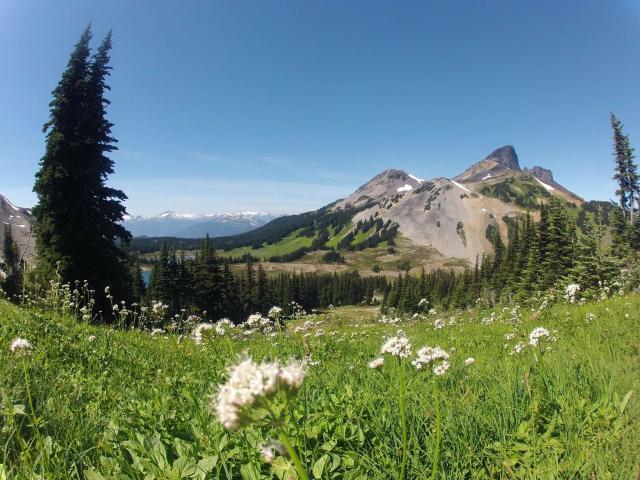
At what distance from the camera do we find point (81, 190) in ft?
90.7

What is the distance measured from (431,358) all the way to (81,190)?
30.9 m

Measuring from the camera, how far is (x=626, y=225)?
59.6 meters

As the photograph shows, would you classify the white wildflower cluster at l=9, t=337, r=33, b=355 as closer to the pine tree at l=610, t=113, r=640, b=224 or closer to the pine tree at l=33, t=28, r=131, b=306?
the pine tree at l=33, t=28, r=131, b=306

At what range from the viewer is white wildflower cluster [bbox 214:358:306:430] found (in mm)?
1494

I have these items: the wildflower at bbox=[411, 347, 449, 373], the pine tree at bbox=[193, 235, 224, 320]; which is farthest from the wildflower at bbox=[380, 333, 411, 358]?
the pine tree at bbox=[193, 235, 224, 320]

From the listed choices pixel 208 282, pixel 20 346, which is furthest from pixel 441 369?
pixel 208 282

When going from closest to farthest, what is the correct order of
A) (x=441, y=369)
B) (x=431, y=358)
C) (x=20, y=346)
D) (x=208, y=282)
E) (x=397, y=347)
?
1. (x=397, y=347)
2. (x=431, y=358)
3. (x=20, y=346)
4. (x=441, y=369)
5. (x=208, y=282)

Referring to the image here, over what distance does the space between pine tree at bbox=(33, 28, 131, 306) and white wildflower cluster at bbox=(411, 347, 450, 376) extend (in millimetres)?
26632

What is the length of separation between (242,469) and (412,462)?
1.08 m

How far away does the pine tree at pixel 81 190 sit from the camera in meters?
26.3

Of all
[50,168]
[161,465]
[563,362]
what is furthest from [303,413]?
[50,168]

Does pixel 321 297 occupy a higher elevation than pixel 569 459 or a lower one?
lower

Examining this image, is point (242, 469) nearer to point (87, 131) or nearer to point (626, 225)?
point (87, 131)

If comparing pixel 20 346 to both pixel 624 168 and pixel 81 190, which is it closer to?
pixel 81 190
